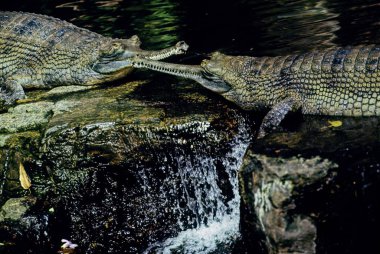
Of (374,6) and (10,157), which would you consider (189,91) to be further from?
(374,6)

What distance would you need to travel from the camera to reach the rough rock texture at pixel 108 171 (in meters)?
4.83

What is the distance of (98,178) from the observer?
4.95 m

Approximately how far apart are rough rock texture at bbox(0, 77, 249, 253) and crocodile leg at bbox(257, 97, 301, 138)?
36cm

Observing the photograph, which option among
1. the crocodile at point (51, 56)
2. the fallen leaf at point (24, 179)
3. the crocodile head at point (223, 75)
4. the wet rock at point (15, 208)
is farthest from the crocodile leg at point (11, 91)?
the crocodile head at point (223, 75)

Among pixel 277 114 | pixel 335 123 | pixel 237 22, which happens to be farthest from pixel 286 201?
pixel 237 22

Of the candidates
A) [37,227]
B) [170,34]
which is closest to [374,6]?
[170,34]

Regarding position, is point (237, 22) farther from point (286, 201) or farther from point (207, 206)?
point (286, 201)

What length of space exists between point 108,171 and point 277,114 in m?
1.73

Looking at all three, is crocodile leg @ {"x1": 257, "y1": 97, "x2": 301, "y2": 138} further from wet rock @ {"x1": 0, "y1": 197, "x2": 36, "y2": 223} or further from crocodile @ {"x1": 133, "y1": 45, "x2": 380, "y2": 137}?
wet rock @ {"x1": 0, "y1": 197, "x2": 36, "y2": 223}

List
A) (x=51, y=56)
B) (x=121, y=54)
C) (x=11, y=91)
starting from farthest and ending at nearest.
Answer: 1. (x=51, y=56)
2. (x=11, y=91)
3. (x=121, y=54)

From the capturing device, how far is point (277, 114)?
15.5 feet

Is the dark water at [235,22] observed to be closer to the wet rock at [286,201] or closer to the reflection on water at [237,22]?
the reflection on water at [237,22]

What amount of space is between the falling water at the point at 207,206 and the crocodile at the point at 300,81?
0.47m

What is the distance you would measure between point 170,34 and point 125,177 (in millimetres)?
5147
